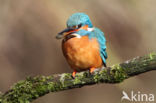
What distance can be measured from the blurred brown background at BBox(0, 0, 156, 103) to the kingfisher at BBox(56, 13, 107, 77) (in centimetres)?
177

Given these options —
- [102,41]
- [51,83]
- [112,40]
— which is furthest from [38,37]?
[51,83]

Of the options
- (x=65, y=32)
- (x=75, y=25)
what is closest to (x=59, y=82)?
(x=65, y=32)

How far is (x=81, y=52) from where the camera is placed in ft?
13.4

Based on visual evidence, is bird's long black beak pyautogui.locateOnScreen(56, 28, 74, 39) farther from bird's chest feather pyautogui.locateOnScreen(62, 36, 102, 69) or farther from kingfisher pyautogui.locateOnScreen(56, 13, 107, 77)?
bird's chest feather pyautogui.locateOnScreen(62, 36, 102, 69)

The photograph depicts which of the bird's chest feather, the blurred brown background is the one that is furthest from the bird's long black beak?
the blurred brown background

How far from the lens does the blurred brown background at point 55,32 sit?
6168 mm

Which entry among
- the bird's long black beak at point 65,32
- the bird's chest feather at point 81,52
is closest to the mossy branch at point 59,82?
the bird's chest feather at point 81,52

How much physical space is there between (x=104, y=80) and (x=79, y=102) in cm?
321

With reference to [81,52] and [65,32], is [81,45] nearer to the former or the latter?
[81,52]

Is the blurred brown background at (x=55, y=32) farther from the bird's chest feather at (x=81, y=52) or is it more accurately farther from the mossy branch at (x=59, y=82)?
the mossy branch at (x=59, y=82)

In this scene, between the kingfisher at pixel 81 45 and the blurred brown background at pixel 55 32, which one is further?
the blurred brown background at pixel 55 32

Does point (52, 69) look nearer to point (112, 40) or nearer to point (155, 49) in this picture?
point (112, 40)

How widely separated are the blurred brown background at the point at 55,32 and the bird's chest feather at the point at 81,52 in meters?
1.91

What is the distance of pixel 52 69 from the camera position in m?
6.32
